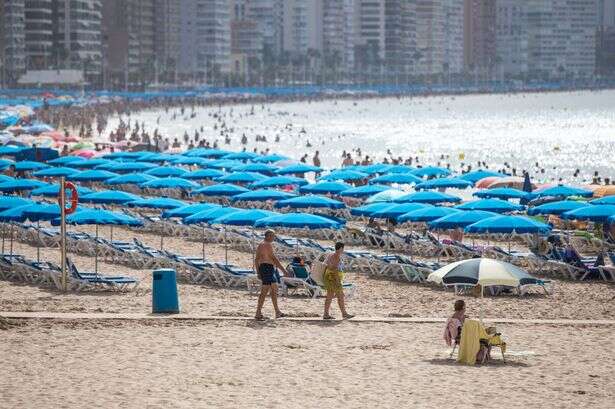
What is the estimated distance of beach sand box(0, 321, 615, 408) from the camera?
1494 cm

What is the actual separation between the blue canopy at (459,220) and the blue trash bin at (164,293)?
8.43 m

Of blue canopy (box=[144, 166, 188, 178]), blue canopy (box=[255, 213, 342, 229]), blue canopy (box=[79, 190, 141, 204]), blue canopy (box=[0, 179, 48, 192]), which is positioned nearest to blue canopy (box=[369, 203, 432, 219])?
blue canopy (box=[255, 213, 342, 229])

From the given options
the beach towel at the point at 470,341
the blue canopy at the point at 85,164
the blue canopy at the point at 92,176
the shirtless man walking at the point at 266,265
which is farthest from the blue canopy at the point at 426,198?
the beach towel at the point at 470,341

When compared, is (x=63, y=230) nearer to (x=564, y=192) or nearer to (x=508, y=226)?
(x=508, y=226)

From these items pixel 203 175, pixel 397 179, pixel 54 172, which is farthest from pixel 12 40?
pixel 397 179

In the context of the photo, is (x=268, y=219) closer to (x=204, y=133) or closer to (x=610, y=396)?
(x=610, y=396)

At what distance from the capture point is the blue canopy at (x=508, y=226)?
25.5m

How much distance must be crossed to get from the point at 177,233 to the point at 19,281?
926 cm

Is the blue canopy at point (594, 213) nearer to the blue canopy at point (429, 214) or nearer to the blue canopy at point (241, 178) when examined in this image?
the blue canopy at point (429, 214)

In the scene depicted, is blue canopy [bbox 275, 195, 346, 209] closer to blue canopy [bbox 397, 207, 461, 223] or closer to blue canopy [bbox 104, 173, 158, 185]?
blue canopy [bbox 397, 207, 461, 223]

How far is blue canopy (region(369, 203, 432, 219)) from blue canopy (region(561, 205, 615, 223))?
3138 mm

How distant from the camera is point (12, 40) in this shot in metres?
176

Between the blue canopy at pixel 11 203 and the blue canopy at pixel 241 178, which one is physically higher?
the blue canopy at pixel 11 203

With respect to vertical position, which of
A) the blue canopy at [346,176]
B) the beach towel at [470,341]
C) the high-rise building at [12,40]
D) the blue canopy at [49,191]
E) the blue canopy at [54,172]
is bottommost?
the beach towel at [470,341]
